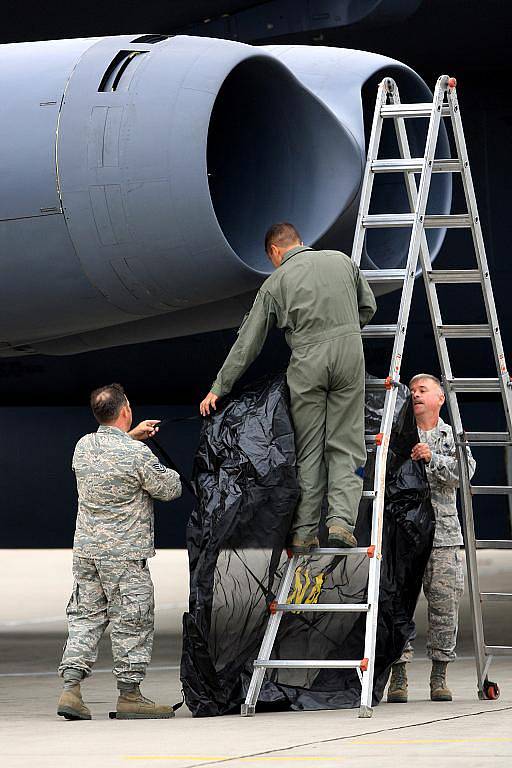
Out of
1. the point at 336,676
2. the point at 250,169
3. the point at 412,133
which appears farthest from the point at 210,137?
the point at 336,676

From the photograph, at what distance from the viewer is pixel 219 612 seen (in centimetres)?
646

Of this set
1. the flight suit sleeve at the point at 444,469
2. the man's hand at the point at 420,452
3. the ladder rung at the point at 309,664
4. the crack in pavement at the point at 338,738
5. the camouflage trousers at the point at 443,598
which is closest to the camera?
the crack in pavement at the point at 338,738

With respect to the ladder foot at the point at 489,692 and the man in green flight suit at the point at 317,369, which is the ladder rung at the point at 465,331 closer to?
the man in green flight suit at the point at 317,369

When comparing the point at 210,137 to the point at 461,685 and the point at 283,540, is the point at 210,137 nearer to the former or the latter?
the point at 283,540

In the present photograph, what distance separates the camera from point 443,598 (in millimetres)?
7113

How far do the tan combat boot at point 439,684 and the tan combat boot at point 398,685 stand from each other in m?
0.14

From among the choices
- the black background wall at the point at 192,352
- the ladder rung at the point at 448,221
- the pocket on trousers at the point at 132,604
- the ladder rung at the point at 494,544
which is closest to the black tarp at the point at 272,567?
the pocket on trousers at the point at 132,604

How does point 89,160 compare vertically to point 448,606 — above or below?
above

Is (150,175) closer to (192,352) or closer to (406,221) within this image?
(406,221)

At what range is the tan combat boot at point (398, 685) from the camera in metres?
6.97

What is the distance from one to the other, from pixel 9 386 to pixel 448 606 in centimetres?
469

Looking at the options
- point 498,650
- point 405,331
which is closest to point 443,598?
point 498,650

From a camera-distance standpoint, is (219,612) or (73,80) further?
(73,80)

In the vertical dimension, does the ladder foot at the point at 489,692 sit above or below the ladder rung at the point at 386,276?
below
